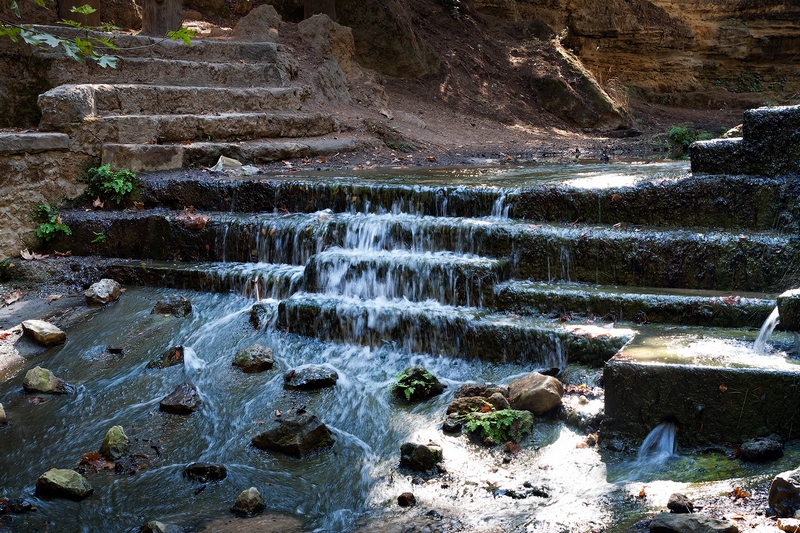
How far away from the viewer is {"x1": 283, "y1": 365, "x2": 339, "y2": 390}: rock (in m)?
4.84

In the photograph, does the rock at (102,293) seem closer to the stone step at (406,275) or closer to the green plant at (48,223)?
the green plant at (48,223)

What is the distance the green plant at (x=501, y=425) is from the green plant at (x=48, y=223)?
5.08 metres

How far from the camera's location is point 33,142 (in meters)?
7.06

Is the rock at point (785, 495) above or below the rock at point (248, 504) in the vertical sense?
above

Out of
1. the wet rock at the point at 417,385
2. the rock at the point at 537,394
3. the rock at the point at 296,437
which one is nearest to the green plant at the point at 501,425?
the rock at the point at 537,394

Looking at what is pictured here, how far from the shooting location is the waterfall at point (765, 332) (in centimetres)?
394

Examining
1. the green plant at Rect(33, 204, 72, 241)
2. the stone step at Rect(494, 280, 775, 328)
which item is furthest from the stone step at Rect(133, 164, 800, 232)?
the green plant at Rect(33, 204, 72, 241)

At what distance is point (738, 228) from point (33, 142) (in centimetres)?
669

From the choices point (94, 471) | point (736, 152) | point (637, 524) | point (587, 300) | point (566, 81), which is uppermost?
point (566, 81)

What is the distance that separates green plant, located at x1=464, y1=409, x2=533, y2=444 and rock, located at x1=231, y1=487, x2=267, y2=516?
4.19 feet

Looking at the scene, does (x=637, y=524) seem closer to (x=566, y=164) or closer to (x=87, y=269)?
(x=87, y=269)

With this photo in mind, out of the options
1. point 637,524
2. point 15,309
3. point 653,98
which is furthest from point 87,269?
point 653,98

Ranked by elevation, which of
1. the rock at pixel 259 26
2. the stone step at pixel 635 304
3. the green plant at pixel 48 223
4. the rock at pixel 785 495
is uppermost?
the rock at pixel 259 26

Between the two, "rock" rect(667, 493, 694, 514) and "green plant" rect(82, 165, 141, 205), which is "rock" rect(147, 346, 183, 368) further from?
"rock" rect(667, 493, 694, 514)
